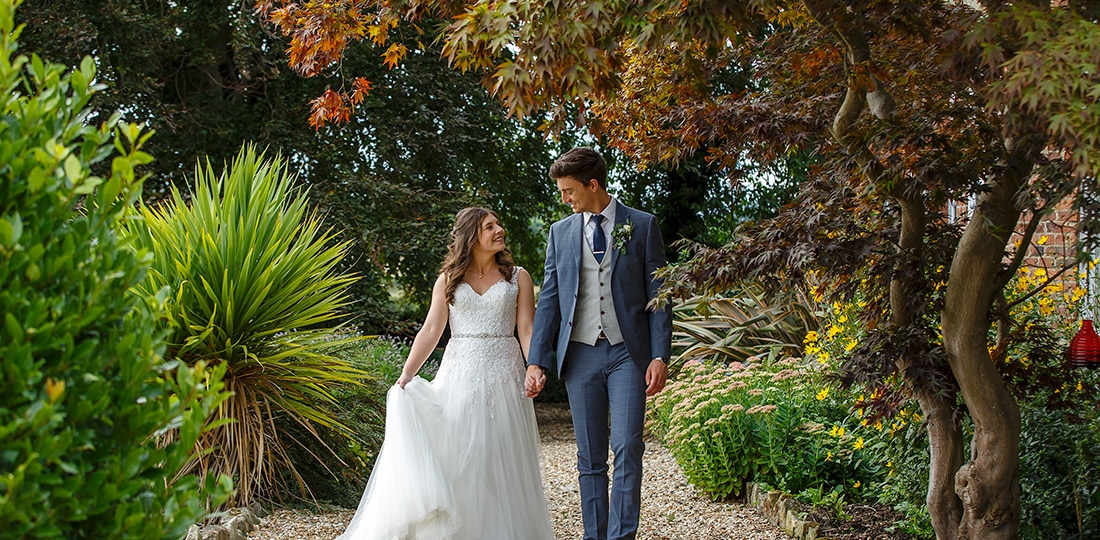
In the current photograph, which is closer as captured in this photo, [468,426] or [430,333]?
[468,426]

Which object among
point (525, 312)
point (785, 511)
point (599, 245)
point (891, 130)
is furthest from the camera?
point (785, 511)

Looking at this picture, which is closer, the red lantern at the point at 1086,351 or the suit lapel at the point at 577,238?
the red lantern at the point at 1086,351

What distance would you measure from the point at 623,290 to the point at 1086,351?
196 centimetres

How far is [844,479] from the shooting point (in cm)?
542

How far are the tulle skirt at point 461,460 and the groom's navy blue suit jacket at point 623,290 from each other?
343mm

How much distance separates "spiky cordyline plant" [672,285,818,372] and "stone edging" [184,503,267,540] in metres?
4.42

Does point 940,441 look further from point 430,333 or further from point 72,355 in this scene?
point 72,355

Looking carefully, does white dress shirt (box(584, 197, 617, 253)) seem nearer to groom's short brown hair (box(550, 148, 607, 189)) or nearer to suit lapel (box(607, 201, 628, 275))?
suit lapel (box(607, 201, 628, 275))

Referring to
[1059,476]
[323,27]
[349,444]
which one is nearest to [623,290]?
[323,27]

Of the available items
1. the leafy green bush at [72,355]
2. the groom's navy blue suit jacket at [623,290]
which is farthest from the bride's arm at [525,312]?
Answer: the leafy green bush at [72,355]

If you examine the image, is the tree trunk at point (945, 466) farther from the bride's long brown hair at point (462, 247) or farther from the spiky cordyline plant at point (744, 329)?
the spiky cordyline plant at point (744, 329)

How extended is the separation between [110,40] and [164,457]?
8.92m

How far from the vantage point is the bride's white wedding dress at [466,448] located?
448 centimetres

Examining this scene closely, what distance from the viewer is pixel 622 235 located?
4.40 m
